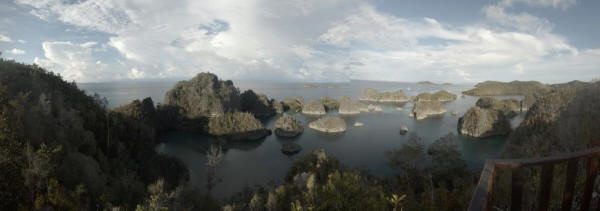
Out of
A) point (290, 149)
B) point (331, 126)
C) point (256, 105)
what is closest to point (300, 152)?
point (290, 149)

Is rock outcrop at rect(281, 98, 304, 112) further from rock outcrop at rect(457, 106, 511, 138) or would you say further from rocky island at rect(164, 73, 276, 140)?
rock outcrop at rect(457, 106, 511, 138)

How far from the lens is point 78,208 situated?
10.6 meters

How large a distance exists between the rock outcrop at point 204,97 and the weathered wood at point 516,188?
79.9 meters

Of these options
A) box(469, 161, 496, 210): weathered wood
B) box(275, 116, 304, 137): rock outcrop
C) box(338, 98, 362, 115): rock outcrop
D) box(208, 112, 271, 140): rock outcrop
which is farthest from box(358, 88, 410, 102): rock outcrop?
box(469, 161, 496, 210): weathered wood

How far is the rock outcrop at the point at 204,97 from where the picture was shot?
261 feet

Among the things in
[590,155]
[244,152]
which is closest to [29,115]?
[590,155]

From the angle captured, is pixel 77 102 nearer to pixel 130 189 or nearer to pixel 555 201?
pixel 130 189

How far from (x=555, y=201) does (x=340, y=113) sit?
9414 cm

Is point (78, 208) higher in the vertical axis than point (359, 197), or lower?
lower

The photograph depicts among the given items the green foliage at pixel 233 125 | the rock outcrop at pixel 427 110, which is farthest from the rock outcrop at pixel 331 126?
the rock outcrop at pixel 427 110

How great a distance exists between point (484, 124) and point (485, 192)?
67.1 meters

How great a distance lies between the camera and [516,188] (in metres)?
2.45

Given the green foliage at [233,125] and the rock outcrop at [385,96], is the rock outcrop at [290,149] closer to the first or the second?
the green foliage at [233,125]

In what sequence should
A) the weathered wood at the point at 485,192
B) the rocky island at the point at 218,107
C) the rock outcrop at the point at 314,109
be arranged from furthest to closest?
the rock outcrop at the point at 314,109
the rocky island at the point at 218,107
the weathered wood at the point at 485,192
